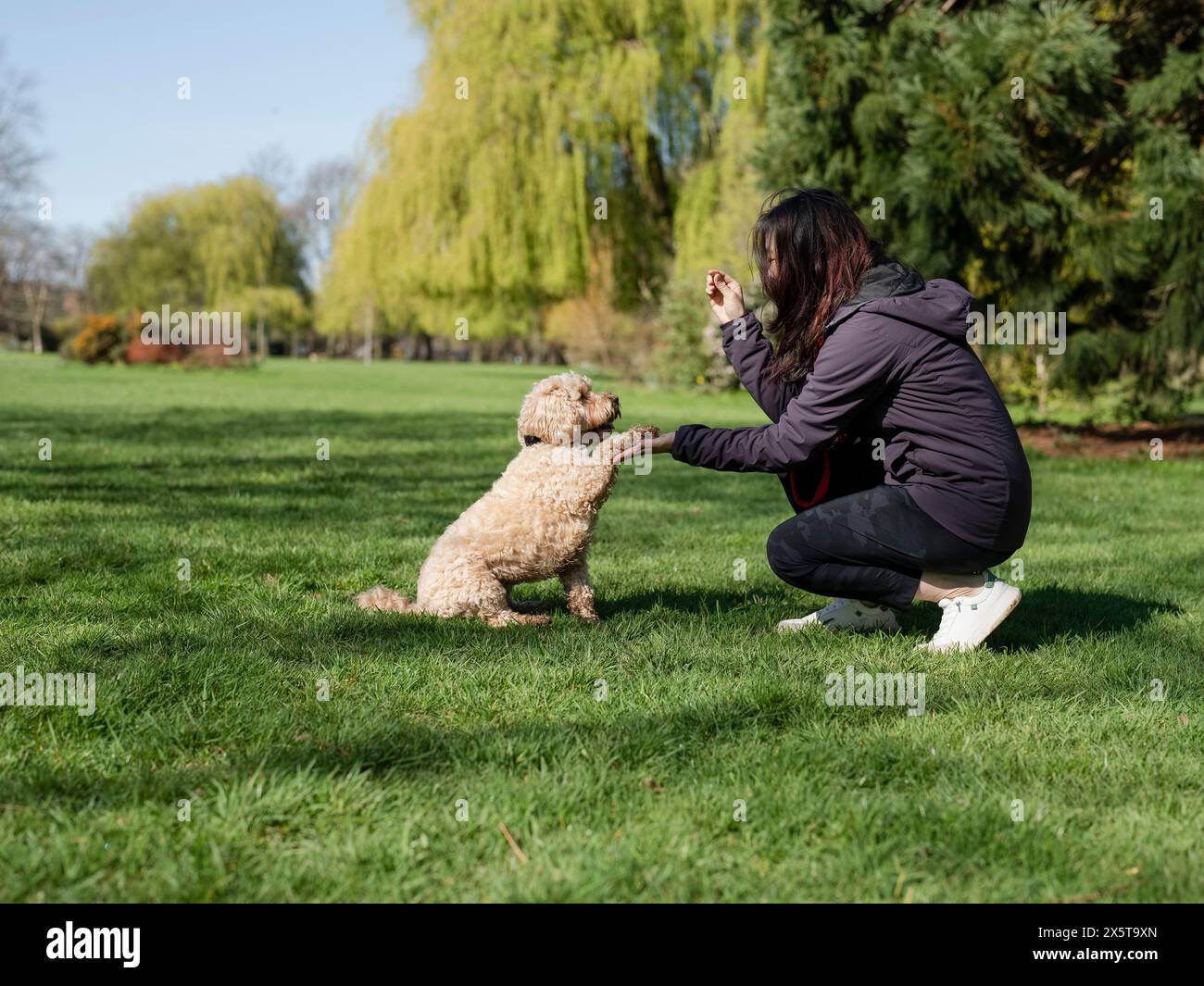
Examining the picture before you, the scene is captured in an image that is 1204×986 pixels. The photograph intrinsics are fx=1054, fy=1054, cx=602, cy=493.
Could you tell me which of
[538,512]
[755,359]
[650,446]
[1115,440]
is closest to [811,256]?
[755,359]

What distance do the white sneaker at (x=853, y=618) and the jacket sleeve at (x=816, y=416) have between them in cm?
87

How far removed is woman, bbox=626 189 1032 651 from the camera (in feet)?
13.5

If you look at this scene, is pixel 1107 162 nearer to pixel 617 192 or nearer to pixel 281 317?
pixel 617 192

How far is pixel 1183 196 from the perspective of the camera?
37.0ft

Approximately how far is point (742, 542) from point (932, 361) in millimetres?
3166

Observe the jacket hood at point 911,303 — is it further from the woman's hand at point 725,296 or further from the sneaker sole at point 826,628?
the sneaker sole at point 826,628

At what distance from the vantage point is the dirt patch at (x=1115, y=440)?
13.3m

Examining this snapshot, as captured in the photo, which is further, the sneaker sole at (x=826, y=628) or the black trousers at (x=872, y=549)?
the sneaker sole at (x=826, y=628)

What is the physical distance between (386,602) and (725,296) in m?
2.08

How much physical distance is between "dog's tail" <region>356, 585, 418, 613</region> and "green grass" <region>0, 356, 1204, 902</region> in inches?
3.7

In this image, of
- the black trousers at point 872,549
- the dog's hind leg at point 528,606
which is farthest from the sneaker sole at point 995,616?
the dog's hind leg at point 528,606

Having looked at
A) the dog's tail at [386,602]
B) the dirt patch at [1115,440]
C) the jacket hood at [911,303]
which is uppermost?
the jacket hood at [911,303]

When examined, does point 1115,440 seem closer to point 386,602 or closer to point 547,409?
point 547,409

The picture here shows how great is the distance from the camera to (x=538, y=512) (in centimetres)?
468
